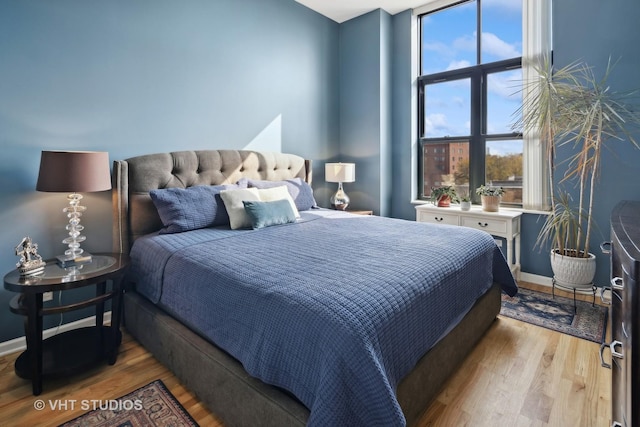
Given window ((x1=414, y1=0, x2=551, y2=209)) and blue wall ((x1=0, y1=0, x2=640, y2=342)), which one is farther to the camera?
window ((x1=414, y1=0, x2=551, y2=209))

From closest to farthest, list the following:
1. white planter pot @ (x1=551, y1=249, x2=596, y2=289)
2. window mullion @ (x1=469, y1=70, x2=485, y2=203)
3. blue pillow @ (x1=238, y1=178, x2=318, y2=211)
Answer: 1. white planter pot @ (x1=551, y1=249, x2=596, y2=289)
2. blue pillow @ (x1=238, y1=178, x2=318, y2=211)
3. window mullion @ (x1=469, y1=70, x2=485, y2=203)

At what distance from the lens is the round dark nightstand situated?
5.68ft

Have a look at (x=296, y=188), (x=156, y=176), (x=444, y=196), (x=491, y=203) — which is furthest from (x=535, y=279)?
(x=156, y=176)

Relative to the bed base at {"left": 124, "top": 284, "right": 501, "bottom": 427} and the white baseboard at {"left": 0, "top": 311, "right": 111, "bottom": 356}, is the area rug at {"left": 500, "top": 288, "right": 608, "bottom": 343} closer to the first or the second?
the bed base at {"left": 124, "top": 284, "right": 501, "bottom": 427}

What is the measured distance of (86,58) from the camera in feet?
7.79

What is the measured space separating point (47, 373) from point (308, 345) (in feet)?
5.06

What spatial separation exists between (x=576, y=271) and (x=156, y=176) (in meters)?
3.39

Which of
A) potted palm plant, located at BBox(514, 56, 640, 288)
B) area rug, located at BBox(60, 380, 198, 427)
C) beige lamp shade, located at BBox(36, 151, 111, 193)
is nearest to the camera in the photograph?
Result: area rug, located at BBox(60, 380, 198, 427)

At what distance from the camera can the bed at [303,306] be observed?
1.16 m

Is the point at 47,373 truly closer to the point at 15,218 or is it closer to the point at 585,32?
the point at 15,218

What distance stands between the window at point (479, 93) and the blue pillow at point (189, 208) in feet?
8.53

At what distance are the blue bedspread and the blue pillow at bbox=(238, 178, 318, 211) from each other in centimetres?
84

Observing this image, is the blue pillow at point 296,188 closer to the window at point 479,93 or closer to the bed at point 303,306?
the bed at point 303,306

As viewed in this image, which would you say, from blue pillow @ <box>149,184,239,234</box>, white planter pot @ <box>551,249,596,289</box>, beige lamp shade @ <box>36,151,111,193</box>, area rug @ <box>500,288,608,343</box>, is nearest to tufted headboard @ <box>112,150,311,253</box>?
blue pillow @ <box>149,184,239,234</box>
